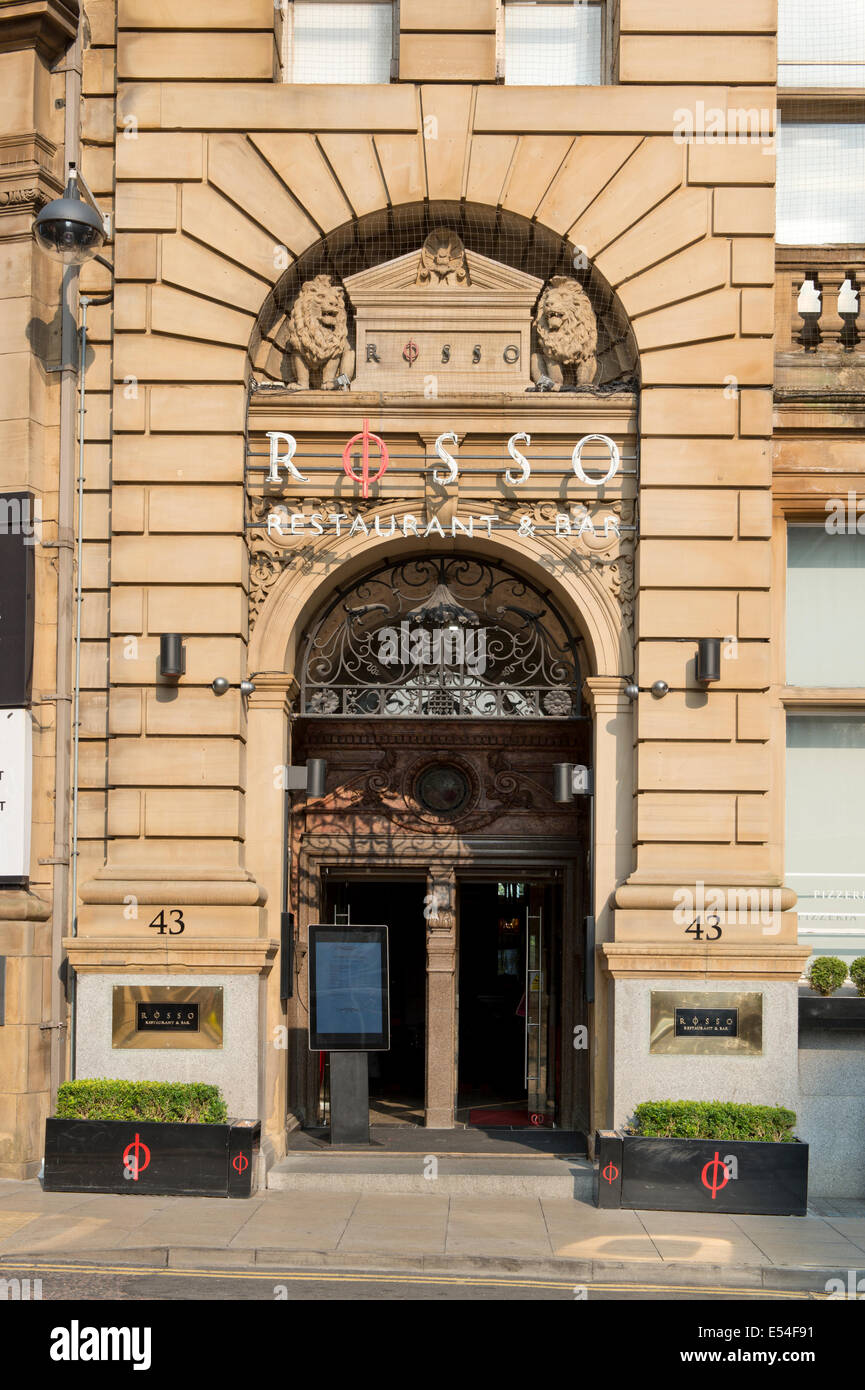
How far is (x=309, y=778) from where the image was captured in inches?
605

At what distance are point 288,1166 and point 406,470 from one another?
282 inches

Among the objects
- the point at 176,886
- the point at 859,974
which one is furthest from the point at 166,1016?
the point at 859,974

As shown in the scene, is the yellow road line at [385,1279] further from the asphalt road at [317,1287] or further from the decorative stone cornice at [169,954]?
the decorative stone cornice at [169,954]

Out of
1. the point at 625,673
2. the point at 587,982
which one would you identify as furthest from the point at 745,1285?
the point at 625,673

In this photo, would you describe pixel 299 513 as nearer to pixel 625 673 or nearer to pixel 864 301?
pixel 625 673

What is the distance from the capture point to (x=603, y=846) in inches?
594

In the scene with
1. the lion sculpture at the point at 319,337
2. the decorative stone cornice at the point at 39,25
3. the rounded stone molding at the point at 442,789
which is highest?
the decorative stone cornice at the point at 39,25

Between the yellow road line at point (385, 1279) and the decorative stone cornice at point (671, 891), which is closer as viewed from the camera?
the yellow road line at point (385, 1279)

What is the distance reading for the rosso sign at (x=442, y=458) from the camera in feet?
49.9

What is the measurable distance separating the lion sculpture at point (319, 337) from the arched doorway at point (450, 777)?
7.12 ft

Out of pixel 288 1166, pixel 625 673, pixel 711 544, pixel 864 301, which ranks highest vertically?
pixel 864 301

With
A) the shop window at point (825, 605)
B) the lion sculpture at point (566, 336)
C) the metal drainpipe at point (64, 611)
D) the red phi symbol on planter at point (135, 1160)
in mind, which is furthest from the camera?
the shop window at point (825, 605)

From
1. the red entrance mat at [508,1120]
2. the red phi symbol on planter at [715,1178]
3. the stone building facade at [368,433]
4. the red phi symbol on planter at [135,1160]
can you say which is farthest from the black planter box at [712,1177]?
the red phi symbol on planter at [135,1160]

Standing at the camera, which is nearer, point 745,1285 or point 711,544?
point 745,1285
